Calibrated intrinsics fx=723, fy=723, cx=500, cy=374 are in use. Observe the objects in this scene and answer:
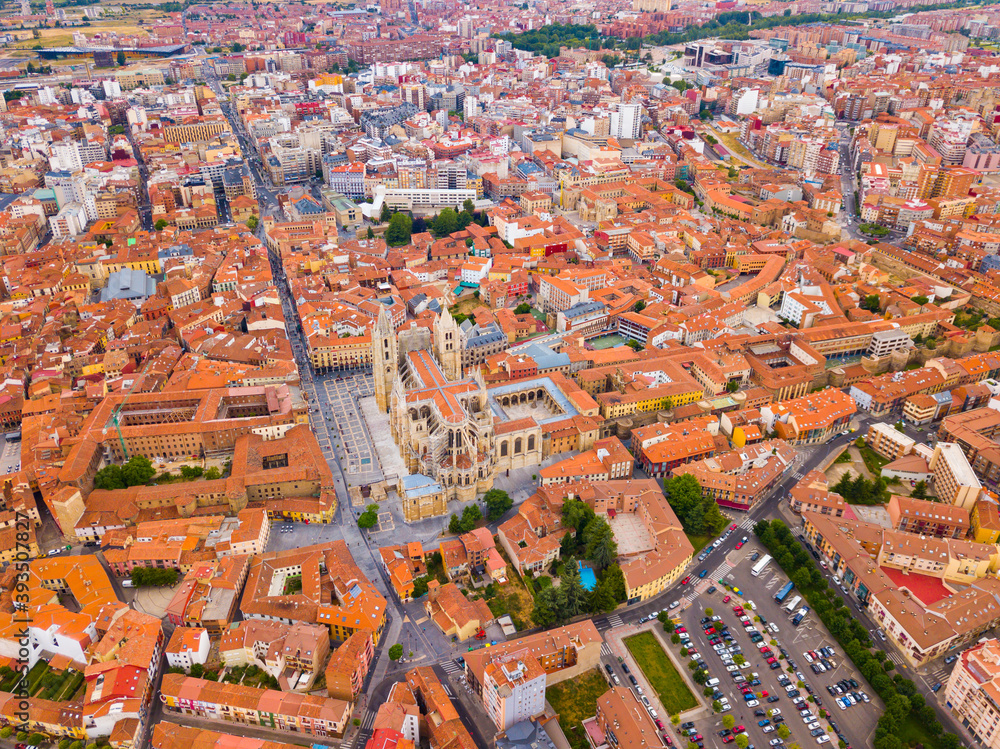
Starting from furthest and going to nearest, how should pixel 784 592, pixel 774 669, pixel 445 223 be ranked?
1. pixel 445 223
2. pixel 784 592
3. pixel 774 669

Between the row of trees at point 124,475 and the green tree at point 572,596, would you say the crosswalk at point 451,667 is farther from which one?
the row of trees at point 124,475

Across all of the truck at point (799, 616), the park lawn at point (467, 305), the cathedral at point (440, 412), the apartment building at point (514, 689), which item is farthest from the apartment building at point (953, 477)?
the park lawn at point (467, 305)

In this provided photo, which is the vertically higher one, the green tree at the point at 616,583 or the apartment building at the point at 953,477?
the apartment building at the point at 953,477

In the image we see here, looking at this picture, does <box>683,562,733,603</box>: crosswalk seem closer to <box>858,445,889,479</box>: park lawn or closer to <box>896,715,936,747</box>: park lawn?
<box>896,715,936,747</box>: park lawn

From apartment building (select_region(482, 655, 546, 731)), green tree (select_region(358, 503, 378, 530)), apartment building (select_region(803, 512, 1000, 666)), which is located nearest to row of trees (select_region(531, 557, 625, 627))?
apartment building (select_region(482, 655, 546, 731))

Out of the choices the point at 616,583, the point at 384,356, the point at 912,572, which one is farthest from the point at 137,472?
the point at 912,572

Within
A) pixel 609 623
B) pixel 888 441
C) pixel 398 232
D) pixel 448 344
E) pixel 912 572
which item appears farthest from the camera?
pixel 398 232

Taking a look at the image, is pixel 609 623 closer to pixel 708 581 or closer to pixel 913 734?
pixel 708 581
